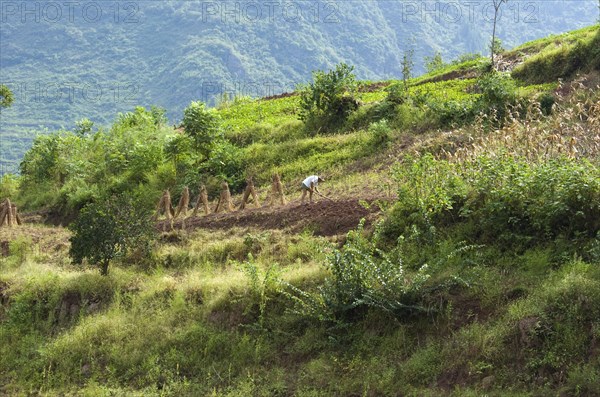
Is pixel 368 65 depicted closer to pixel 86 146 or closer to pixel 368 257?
pixel 86 146

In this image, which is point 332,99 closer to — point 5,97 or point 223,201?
→ point 223,201

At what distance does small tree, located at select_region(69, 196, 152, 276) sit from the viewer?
1193 centimetres

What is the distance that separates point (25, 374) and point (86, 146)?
52.8 ft

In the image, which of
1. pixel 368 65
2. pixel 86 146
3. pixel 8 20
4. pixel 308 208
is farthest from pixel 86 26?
pixel 308 208

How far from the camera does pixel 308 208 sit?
13219 millimetres

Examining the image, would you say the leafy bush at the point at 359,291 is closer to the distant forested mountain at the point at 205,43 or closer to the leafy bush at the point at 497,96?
the leafy bush at the point at 497,96

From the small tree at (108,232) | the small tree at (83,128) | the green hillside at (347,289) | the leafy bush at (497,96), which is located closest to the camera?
the green hillside at (347,289)

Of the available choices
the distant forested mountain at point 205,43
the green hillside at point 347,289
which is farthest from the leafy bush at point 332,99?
the distant forested mountain at point 205,43

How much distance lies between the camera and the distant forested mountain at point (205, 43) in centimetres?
8156

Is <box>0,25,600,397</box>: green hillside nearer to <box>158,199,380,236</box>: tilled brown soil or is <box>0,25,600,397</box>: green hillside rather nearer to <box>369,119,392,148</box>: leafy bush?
<box>158,199,380,236</box>: tilled brown soil

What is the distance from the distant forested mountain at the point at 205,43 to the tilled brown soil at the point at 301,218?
197 ft

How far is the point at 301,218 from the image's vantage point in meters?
12.9

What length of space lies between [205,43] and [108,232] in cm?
8696

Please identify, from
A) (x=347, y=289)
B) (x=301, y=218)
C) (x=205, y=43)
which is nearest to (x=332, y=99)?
(x=301, y=218)
